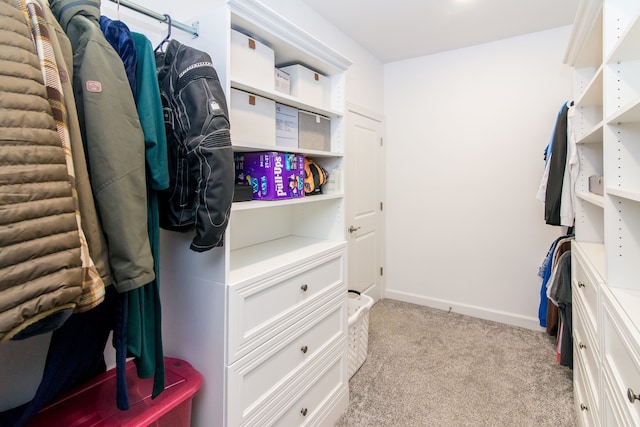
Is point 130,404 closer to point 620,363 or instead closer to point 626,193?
point 620,363

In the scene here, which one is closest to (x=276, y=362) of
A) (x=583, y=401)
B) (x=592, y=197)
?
(x=583, y=401)

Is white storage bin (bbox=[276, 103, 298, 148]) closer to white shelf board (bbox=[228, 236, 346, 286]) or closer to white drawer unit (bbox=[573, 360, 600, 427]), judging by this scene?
white shelf board (bbox=[228, 236, 346, 286])

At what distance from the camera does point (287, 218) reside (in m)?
2.12

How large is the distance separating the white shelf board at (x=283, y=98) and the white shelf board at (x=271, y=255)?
0.75 metres

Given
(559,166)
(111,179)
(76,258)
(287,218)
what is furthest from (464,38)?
(76,258)

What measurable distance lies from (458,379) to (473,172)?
1854mm

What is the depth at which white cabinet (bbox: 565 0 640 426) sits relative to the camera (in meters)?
1.05

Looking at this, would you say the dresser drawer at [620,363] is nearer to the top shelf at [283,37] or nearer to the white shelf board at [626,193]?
the white shelf board at [626,193]

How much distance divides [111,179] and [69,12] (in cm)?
47

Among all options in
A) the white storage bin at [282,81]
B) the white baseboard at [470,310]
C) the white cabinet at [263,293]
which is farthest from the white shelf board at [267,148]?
the white baseboard at [470,310]

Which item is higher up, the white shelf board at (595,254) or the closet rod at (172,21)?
the closet rod at (172,21)

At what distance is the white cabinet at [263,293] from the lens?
4.08ft

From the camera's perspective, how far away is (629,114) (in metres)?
1.18

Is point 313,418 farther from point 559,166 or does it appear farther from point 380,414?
point 559,166
